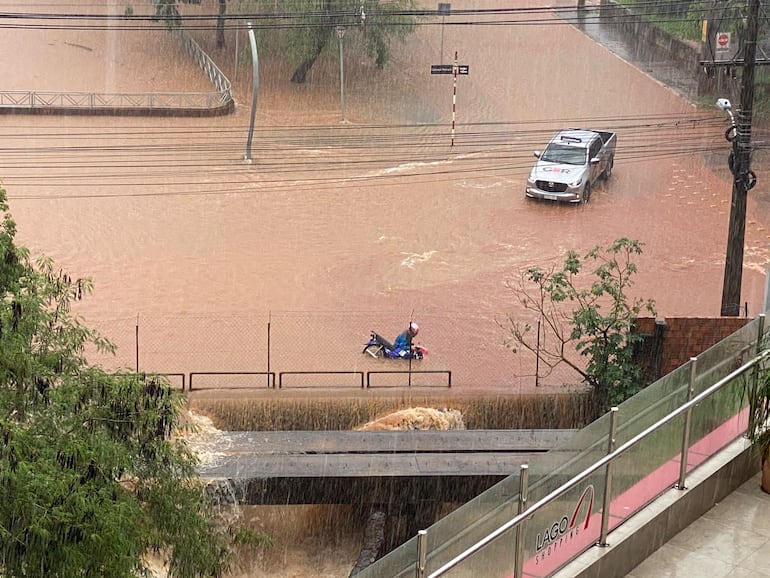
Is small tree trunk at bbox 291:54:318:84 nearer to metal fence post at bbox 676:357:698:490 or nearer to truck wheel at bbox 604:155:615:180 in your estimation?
truck wheel at bbox 604:155:615:180

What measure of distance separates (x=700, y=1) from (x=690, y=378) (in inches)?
1166

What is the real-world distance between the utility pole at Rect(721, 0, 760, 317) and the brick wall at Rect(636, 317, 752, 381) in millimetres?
1076

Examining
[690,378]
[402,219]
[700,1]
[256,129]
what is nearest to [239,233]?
[402,219]

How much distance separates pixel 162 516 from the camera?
7477 mm

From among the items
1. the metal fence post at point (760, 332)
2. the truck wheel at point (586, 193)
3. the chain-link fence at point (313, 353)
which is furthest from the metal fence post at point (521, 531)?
the truck wheel at point (586, 193)

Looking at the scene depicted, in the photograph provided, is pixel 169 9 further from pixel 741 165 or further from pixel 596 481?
pixel 596 481

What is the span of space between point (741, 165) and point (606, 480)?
10191 mm

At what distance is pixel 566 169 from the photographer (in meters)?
25.9

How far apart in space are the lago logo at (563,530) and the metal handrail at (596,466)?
0.42 feet

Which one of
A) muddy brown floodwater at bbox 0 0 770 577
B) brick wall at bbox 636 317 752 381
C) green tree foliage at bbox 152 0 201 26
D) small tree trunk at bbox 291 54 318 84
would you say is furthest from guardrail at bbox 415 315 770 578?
green tree foliage at bbox 152 0 201 26

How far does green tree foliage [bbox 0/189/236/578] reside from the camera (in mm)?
6234

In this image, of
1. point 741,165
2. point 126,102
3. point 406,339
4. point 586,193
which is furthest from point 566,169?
point 126,102

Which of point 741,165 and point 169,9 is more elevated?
point 169,9

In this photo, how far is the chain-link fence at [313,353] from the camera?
1673 cm
